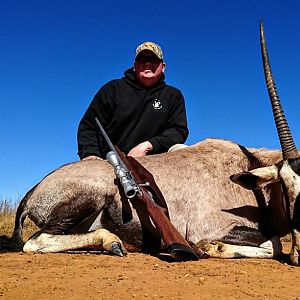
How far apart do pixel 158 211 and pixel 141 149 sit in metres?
1.88

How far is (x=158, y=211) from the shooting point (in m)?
5.31

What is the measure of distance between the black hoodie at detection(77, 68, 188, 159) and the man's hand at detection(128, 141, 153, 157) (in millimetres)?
324

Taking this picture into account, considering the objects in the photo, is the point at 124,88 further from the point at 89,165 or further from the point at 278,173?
the point at 278,173

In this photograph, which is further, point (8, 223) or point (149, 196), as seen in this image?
point (8, 223)

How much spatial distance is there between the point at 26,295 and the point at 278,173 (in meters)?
3.23

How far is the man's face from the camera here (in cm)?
801

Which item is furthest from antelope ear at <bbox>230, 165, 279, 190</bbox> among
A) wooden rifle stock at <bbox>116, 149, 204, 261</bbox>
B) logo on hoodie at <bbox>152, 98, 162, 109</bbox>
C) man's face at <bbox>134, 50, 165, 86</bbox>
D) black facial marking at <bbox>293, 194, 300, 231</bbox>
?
man's face at <bbox>134, 50, 165, 86</bbox>

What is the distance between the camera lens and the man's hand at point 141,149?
704 cm

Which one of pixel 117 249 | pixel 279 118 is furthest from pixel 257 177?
pixel 117 249

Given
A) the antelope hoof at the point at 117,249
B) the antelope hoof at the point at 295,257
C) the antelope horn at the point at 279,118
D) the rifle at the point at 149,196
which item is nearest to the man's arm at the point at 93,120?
the rifle at the point at 149,196

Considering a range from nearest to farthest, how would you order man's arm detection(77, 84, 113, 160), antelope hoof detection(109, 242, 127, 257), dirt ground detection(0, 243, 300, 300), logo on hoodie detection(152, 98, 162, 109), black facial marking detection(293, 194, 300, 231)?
dirt ground detection(0, 243, 300, 300) → black facial marking detection(293, 194, 300, 231) → antelope hoof detection(109, 242, 127, 257) → man's arm detection(77, 84, 113, 160) → logo on hoodie detection(152, 98, 162, 109)

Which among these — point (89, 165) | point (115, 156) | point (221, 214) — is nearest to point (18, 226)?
point (89, 165)

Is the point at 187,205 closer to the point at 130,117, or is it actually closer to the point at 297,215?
the point at 297,215

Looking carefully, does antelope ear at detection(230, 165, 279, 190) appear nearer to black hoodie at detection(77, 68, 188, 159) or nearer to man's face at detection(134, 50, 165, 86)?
black hoodie at detection(77, 68, 188, 159)
